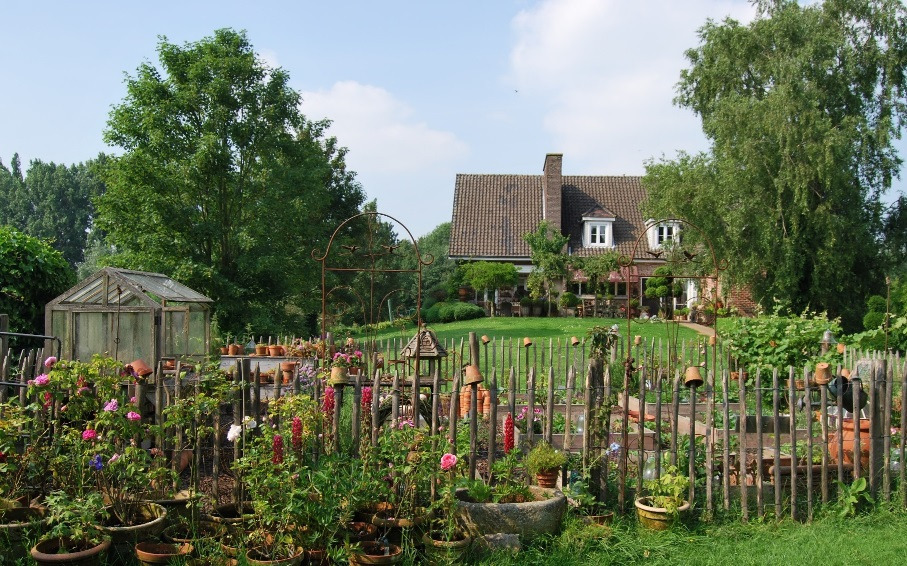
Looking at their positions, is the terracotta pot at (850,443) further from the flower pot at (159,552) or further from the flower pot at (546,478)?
the flower pot at (159,552)

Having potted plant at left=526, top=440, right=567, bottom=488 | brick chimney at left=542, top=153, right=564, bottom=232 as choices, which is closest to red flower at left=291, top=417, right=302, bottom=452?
potted plant at left=526, top=440, right=567, bottom=488

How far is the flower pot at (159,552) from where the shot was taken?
4555mm

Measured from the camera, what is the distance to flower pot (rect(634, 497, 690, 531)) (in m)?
5.60

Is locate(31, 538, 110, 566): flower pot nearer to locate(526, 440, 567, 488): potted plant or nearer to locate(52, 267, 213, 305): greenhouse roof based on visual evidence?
locate(526, 440, 567, 488): potted plant

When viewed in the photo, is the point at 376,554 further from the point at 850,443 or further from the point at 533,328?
the point at 533,328

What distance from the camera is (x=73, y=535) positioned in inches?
173

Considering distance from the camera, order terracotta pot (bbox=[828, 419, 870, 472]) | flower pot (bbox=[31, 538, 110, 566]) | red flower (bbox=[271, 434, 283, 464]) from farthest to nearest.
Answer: terracotta pot (bbox=[828, 419, 870, 472]) → red flower (bbox=[271, 434, 283, 464]) → flower pot (bbox=[31, 538, 110, 566])

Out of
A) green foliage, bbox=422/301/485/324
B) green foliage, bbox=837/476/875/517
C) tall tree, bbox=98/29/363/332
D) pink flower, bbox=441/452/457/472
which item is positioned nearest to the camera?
pink flower, bbox=441/452/457/472

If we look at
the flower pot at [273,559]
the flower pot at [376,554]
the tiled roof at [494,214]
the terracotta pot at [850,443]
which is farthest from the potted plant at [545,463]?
the tiled roof at [494,214]

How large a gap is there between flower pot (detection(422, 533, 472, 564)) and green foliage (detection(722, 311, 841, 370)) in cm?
764

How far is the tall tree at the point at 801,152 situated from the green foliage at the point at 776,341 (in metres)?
11.1

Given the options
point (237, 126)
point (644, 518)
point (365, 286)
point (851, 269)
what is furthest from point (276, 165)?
point (644, 518)

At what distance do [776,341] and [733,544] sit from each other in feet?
23.2

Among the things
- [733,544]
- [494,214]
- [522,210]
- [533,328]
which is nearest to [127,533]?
[733,544]
